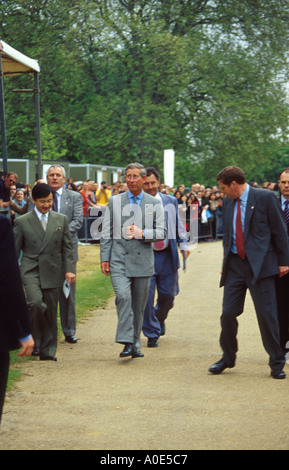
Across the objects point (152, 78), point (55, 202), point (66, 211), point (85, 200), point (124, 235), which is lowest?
point (85, 200)

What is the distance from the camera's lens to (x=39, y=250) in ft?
28.6

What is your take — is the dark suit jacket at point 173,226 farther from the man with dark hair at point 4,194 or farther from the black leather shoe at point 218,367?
the black leather shoe at point 218,367

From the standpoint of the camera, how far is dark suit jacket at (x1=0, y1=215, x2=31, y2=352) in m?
4.58

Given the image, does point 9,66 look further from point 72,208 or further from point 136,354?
point 136,354

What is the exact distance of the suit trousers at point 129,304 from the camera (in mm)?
8625

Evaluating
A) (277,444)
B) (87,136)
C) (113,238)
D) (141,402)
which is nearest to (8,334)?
(277,444)

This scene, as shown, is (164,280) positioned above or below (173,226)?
below

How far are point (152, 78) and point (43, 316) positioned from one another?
29238 millimetres

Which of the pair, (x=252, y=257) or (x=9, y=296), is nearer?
(x=9, y=296)

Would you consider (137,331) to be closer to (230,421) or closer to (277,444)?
(230,421)

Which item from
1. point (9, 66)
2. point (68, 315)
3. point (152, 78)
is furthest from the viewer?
point (152, 78)

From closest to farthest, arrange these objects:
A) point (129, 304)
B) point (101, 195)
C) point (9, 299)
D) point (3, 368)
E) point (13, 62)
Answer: point (9, 299) → point (3, 368) → point (129, 304) → point (13, 62) → point (101, 195)

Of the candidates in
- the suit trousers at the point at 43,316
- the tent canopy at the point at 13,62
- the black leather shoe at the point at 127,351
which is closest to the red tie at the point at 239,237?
the black leather shoe at the point at 127,351

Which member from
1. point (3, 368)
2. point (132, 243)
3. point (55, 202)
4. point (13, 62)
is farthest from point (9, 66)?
point (3, 368)
